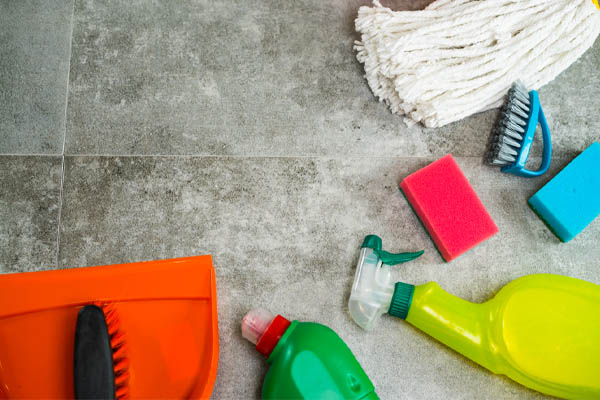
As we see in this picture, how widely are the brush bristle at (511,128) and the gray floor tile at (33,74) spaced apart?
73 cm

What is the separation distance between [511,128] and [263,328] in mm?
530

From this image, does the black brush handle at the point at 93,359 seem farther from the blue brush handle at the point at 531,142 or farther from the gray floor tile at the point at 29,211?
the blue brush handle at the point at 531,142

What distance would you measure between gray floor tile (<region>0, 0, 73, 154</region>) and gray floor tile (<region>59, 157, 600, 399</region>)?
0.08 m

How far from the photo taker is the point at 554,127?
82 cm

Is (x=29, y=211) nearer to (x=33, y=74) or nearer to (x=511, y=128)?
(x=33, y=74)

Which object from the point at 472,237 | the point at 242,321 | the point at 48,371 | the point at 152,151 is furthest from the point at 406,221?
the point at 48,371

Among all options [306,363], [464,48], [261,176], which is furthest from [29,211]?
[464,48]

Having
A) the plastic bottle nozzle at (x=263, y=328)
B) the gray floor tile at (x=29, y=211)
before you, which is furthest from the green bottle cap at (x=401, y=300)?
the gray floor tile at (x=29, y=211)

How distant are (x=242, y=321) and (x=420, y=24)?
0.58 meters

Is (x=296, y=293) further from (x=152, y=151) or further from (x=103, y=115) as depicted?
(x=103, y=115)

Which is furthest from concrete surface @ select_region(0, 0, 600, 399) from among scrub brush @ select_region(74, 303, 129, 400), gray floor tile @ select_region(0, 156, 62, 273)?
scrub brush @ select_region(74, 303, 129, 400)

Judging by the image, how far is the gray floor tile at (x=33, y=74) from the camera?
2.43 ft

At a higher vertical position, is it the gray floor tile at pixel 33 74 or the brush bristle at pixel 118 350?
the gray floor tile at pixel 33 74

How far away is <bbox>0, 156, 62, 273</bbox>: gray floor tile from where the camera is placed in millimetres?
705
